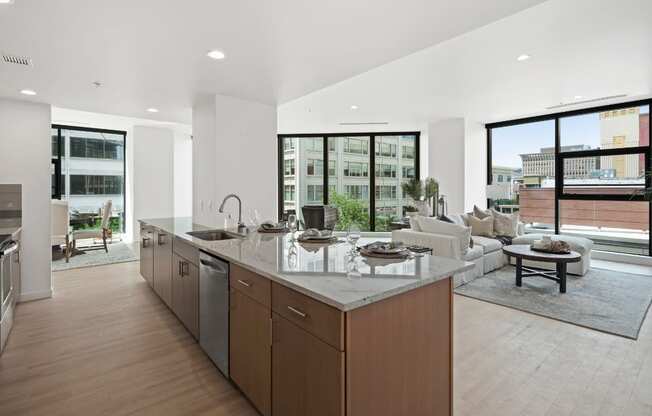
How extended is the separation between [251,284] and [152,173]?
728 centimetres

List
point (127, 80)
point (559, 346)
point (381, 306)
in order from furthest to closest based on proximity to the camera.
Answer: point (127, 80)
point (559, 346)
point (381, 306)

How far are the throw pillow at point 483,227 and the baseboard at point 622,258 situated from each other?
7.21 feet

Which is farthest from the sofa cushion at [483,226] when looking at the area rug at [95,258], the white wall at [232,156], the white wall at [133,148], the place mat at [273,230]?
the white wall at [133,148]

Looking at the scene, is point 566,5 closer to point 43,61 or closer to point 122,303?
point 43,61

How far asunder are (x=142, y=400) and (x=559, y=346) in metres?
3.03

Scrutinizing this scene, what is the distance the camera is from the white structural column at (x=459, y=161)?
690 cm

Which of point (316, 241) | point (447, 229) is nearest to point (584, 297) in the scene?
point (447, 229)

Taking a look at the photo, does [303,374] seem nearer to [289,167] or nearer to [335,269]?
[335,269]

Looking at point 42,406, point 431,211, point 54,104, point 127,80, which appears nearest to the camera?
point 42,406

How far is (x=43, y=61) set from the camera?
9.37ft

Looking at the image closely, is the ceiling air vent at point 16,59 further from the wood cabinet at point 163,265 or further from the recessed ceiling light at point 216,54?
the wood cabinet at point 163,265

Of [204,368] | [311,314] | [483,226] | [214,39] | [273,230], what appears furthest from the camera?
[483,226]

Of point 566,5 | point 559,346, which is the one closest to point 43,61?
point 566,5

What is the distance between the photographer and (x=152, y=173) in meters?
8.01
